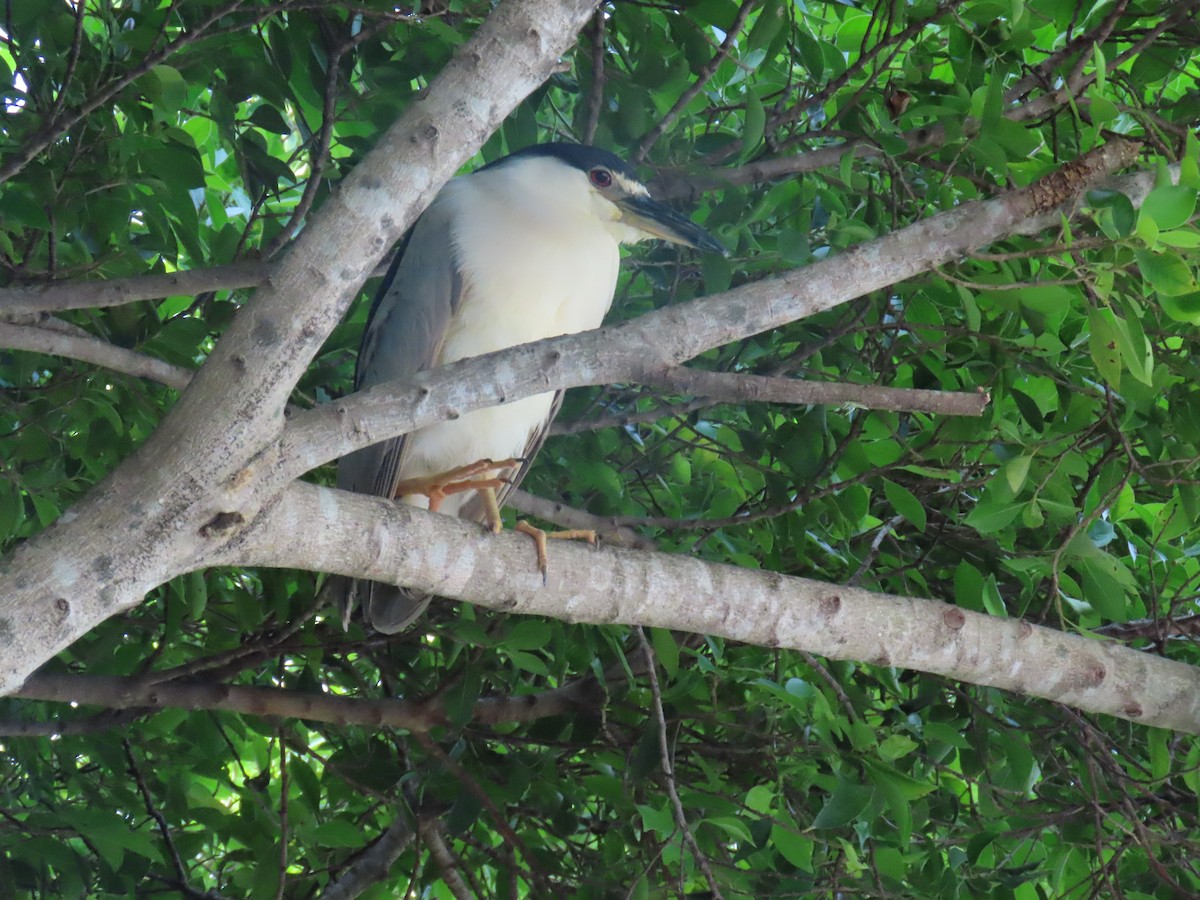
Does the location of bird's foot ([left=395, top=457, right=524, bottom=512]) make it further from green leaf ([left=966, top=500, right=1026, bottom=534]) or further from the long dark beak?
green leaf ([left=966, top=500, right=1026, bottom=534])

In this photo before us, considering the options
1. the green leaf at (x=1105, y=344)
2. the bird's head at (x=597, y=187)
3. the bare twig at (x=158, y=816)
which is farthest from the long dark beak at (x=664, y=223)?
the bare twig at (x=158, y=816)

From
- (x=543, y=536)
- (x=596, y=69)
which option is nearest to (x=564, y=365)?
(x=543, y=536)

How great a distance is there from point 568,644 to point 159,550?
120 cm

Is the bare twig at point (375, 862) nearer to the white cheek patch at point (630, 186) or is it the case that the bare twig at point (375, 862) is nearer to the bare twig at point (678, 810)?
the bare twig at point (678, 810)

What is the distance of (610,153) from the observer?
246 cm

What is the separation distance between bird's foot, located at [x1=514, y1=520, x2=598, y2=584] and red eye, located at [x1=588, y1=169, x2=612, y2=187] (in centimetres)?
78

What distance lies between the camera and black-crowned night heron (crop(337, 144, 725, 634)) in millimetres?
2434

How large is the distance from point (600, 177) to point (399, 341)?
56cm

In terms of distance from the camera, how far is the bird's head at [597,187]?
240 cm

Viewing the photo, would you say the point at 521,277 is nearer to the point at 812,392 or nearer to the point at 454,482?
the point at 454,482

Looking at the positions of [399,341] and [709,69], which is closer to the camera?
[709,69]

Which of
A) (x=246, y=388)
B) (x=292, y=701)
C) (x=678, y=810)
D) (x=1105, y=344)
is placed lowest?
(x=292, y=701)

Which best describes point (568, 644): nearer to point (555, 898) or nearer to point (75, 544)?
point (555, 898)

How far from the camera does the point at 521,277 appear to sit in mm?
2465
